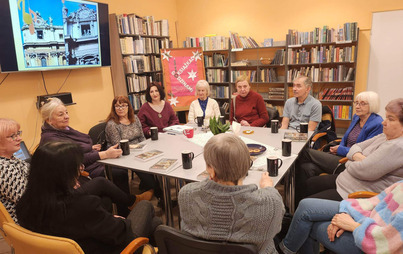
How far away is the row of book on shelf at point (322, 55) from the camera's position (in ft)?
15.3

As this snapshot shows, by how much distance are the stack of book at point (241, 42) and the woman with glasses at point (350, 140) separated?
10.6ft

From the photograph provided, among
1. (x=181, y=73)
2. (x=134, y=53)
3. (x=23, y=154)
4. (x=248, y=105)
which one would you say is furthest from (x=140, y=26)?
(x=23, y=154)

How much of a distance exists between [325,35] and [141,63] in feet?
10.5

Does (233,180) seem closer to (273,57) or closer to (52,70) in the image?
(52,70)

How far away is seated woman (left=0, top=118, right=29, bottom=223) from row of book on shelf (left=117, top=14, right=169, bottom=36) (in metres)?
3.16

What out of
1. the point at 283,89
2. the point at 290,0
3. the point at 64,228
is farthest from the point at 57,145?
the point at 290,0

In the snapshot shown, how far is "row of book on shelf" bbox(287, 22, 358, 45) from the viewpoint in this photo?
4551 mm

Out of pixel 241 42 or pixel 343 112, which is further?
pixel 241 42

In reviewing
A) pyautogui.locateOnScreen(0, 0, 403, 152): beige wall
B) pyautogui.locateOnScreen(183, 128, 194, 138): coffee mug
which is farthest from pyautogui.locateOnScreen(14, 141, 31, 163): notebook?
pyautogui.locateOnScreen(183, 128, 194, 138): coffee mug

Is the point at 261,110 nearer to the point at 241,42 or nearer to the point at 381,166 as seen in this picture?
the point at 381,166

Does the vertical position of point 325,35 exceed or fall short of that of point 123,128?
it exceeds it

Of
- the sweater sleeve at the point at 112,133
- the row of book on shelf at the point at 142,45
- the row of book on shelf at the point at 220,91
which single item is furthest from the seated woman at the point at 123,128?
the row of book on shelf at the point at 220,91

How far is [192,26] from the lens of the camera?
20.2 feet

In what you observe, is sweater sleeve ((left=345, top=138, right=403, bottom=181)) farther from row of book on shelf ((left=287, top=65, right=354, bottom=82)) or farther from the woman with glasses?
row of book on shelf ((left=287, top=65, right=354, bottom=82))
